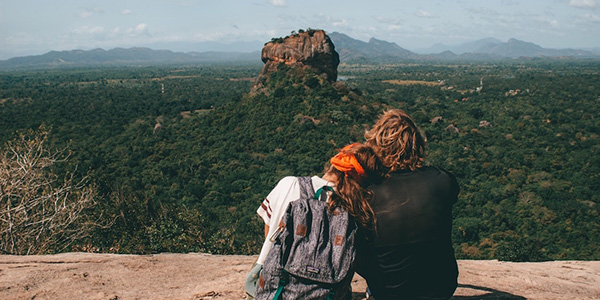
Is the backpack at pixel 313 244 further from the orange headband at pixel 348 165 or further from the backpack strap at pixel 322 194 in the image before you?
the orange headband at pixel 348 165

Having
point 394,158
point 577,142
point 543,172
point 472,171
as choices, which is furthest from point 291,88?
point 394,158

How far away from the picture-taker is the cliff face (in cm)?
3400

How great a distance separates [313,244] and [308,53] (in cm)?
3255

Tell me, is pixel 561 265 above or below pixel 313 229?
below

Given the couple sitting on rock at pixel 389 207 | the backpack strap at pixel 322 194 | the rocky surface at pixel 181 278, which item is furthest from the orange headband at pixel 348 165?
the rocky surface at pixel 181 278

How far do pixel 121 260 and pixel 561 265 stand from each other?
272 inches

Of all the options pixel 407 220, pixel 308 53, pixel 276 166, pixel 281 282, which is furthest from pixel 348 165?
pixel 308 53

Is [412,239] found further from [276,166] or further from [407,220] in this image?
[276,166]

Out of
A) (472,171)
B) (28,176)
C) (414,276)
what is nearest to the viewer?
(414,276)

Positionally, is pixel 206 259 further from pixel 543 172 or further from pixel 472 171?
pixel 543 172

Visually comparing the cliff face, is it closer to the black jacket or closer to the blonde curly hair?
the blonde curly hair

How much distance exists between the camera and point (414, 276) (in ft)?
9.93

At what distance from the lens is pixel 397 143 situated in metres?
2.94

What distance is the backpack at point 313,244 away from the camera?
2740mm
